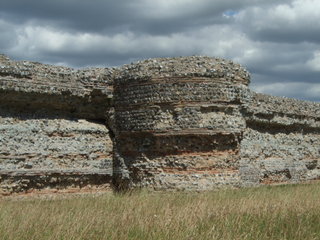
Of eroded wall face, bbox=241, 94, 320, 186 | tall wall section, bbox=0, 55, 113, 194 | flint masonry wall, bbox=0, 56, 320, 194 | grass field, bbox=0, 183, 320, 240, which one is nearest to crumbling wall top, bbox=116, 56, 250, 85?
flint masonry wall, bbox=0, 56, 320, 194

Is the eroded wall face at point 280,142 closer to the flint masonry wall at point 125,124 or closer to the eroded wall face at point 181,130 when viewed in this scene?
the eroded wall face at point 181,130

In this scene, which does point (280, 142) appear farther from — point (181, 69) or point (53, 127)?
point (53, 127)

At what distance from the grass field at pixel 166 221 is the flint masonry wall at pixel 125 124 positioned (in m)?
2.91

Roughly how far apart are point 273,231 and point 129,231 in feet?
7.14

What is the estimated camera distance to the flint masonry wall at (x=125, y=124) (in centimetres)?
1369

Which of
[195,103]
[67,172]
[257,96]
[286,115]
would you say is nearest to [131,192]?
[67,172]

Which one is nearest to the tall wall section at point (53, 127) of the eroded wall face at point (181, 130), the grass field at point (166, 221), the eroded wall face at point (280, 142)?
the eroded wall face at point (181, 130)

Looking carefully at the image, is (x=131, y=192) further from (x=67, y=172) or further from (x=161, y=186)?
(x=67, y=172)

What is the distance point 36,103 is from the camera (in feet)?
46.2

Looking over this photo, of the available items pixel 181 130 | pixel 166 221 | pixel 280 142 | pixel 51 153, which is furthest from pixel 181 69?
Result: pixel 280 142

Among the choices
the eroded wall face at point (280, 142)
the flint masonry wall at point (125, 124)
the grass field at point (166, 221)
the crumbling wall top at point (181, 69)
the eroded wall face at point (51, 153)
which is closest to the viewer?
the grass field at point (166, 221)

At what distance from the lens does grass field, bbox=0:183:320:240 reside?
751 centimetres

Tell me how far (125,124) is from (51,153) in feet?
7.00

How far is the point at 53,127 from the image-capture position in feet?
46.8
